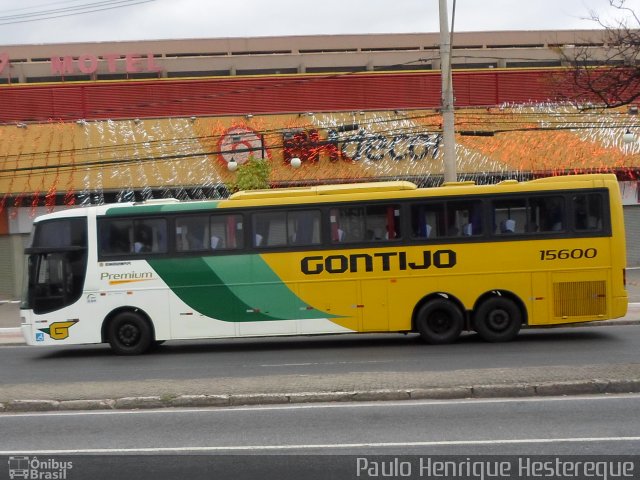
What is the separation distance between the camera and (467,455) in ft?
24.4

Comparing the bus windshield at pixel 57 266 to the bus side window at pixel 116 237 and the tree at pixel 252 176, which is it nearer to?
the bus side window at pixel 116 237

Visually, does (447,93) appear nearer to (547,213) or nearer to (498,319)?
(547,213)

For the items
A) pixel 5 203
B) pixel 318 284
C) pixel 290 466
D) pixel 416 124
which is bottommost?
pixel 290 466

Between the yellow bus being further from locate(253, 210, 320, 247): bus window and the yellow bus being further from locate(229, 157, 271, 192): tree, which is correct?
locate(229, 157, 271, 192): tree

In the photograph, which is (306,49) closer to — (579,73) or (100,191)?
(100,191)

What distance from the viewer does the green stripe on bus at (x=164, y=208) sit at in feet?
53.5

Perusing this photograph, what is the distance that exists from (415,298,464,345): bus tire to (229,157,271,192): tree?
1276 cm

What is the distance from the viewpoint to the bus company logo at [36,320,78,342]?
16391mm

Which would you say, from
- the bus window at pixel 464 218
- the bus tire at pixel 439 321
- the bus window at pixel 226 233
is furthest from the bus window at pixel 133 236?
the bus window at pixel 464 218

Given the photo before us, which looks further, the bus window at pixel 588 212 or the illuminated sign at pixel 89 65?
the illuminated sign at pixel 89 65

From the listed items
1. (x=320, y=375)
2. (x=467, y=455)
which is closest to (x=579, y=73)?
(x=320, y=375)

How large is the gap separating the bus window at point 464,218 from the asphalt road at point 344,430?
6.44 metres

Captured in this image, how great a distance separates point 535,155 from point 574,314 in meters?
16.9

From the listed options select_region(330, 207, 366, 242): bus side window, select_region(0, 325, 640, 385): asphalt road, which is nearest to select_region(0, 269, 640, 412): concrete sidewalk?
select_region(0, 325, 640, 385): asphalt road
